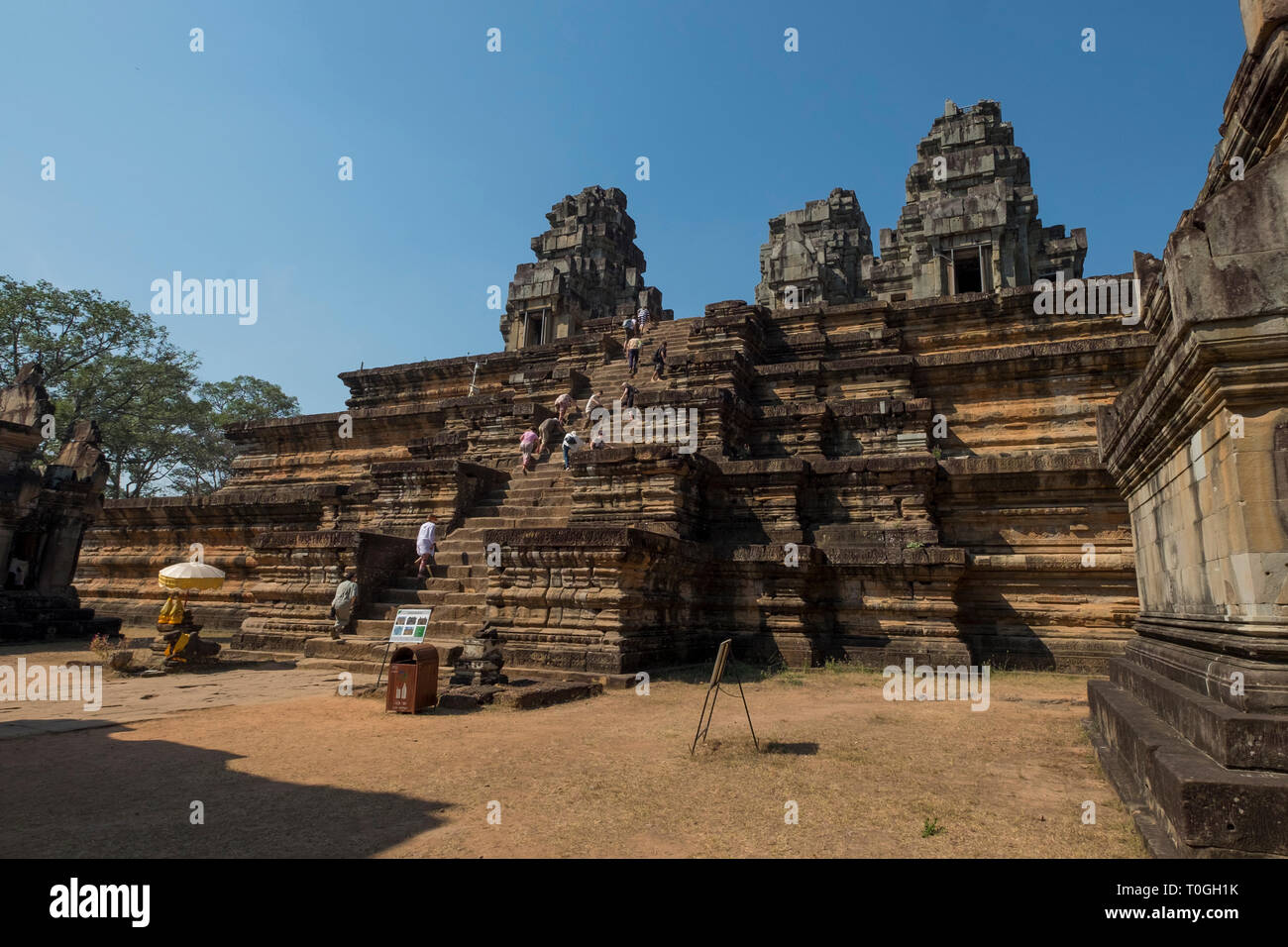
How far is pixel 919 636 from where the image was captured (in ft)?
38.8

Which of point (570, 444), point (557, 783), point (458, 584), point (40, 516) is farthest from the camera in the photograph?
point (40, 516)

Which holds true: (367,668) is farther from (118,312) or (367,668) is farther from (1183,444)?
(118,312)

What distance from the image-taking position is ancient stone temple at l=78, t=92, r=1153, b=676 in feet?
37.8

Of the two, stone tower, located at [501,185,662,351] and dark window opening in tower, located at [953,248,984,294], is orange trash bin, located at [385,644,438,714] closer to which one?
dark window opening in tower, located at [953,248,984,294]

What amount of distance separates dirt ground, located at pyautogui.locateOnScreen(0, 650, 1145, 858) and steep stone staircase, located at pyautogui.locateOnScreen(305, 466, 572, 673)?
9.78ft

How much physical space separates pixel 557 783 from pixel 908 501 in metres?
9.55

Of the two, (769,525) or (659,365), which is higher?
(659,365)

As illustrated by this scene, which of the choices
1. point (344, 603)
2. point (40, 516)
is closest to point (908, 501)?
point (344, 603)

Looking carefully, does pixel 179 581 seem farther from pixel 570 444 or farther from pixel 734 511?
pixel 734 511

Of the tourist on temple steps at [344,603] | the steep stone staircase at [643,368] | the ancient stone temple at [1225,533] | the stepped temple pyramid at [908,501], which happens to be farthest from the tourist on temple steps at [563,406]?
the ancient stone temple at [1225,533]

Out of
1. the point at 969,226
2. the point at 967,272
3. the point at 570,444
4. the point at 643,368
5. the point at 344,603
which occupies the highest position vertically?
the point at 969,226

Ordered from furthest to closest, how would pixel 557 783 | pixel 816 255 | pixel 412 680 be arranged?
1. pixel 816 255
2. pixel 412 680
3. pixel 557 783

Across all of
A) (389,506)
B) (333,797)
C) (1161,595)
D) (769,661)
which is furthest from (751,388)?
(333,797)

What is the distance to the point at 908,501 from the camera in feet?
42.1
